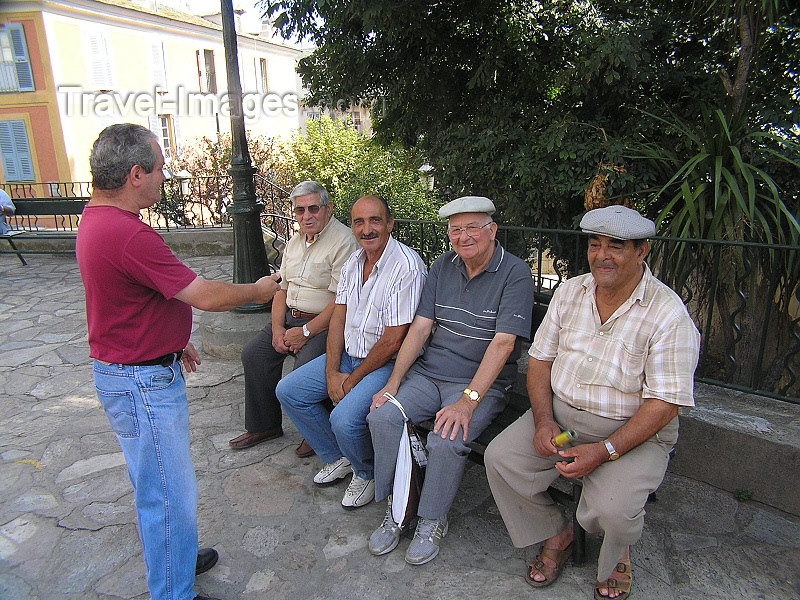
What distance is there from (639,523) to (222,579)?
1.70m

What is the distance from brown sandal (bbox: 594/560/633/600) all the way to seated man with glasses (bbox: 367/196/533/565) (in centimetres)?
67

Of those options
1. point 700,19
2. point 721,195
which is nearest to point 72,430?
point 721,195

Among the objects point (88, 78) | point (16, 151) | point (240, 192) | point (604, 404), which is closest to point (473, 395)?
point (604, 404)

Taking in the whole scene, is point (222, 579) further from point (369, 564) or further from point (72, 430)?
point (72, 430)

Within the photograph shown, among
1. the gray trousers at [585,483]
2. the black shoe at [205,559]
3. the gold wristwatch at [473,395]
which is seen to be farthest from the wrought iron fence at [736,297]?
the black shoe at [205,559]

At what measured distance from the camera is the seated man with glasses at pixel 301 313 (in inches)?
131

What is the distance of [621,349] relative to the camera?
2170 millimetres

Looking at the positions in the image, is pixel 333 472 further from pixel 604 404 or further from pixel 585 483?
pixel 604 404

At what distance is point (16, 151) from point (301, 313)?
19244 millimetres

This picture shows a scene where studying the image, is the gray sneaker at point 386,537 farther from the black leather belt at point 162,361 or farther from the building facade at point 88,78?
the building facade at point 88,78

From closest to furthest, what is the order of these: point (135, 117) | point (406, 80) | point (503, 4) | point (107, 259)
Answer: point (107, 259) < point (503, 4) < point (406, 80) < point (135, 117)

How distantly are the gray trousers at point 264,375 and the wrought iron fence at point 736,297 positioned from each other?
4.05ft

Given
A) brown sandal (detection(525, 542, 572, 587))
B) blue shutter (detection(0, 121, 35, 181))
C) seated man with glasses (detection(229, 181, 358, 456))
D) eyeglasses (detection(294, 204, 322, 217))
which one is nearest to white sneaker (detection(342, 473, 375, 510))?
seated man with glasses (detection(229, 181, 358, 456))

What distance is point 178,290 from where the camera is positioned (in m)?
1.94
